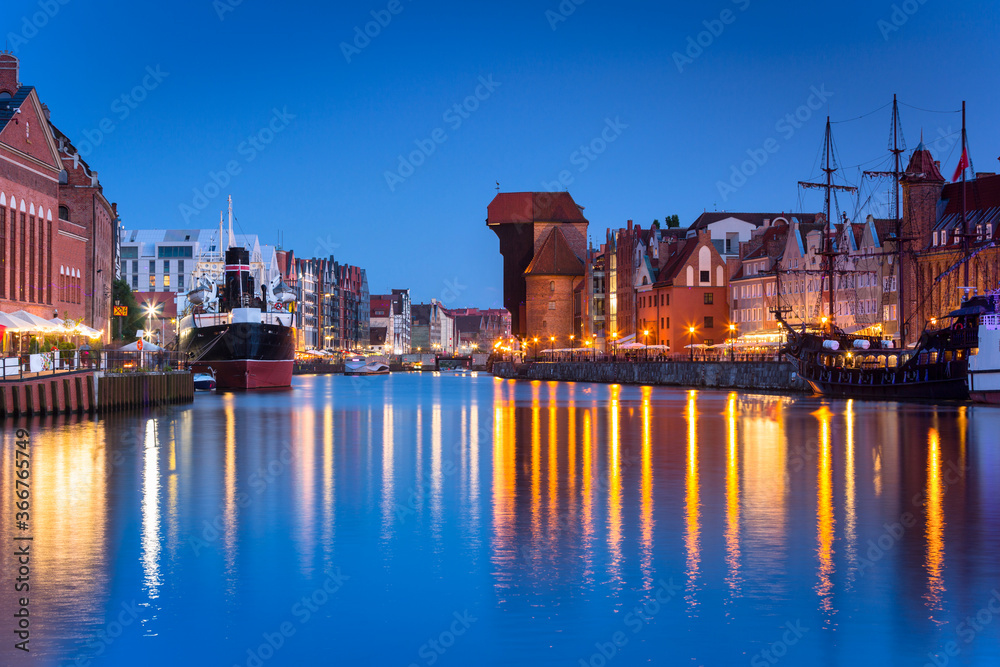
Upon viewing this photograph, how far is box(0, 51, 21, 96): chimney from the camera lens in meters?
76.8

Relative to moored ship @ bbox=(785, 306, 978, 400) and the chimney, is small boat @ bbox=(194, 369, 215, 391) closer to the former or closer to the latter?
the chimney

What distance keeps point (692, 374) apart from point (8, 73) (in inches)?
2320

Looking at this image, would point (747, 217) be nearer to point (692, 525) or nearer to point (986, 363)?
point (986, 363)

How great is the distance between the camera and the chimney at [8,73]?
76812 mm

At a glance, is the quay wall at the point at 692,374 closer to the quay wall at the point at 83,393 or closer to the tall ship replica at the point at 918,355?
the tall ship replica at the point at 918,355

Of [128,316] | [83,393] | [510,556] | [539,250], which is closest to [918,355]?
[83,393]

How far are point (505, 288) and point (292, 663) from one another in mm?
169579

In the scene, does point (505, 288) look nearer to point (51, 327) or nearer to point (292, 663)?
point (51, 327)

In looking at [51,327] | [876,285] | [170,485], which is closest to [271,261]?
[876,285]

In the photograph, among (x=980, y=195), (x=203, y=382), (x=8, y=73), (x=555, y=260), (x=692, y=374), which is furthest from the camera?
(x=555, y=260)

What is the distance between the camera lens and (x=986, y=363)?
57.5 metres

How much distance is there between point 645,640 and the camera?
37.3 feet

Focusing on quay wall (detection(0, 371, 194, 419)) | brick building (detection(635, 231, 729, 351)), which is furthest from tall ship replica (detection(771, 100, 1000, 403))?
quay wall (detection(0, 371, 194, 419))

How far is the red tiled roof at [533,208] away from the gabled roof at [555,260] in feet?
12.3
